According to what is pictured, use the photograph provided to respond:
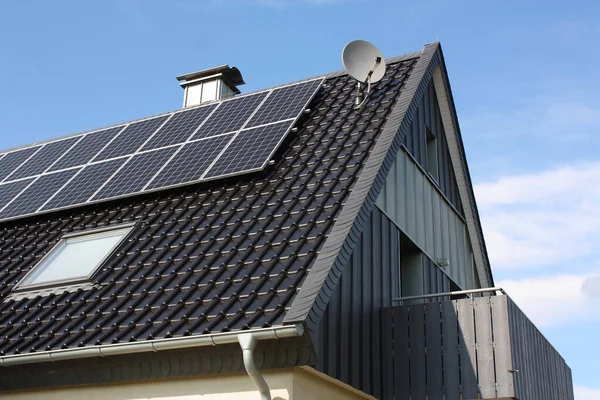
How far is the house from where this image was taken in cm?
784

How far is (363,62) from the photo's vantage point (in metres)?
12.1

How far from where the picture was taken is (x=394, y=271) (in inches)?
424

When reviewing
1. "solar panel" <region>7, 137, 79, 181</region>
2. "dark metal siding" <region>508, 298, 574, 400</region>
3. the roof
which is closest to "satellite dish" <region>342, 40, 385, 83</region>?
the roof

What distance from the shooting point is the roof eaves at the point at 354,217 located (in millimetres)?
7388

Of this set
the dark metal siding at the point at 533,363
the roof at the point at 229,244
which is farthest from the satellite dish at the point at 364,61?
the dark metal siding at the point at 533,363

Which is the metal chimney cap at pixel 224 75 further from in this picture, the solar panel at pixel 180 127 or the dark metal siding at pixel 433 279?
the dark metal siding at pixel 433 279

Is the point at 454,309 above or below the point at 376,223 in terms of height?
below

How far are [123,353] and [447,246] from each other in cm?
744

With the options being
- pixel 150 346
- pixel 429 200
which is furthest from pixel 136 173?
pixel 429 200

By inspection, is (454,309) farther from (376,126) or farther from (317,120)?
(317,120)

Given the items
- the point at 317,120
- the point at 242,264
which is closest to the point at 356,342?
the point at 242,264

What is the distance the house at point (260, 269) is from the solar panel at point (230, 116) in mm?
56

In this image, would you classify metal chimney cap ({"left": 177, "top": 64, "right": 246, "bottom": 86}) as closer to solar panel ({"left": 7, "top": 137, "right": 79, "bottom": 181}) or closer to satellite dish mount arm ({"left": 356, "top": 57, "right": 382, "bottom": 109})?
solar panel ({"left": 7, "top": 137, "right": 79, "bottom": 181})

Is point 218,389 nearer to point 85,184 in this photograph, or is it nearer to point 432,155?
point 85,184
